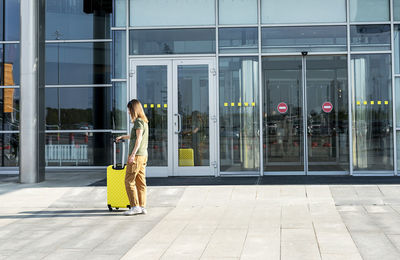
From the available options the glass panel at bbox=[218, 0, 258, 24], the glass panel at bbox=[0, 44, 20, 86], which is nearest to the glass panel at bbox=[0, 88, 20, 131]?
the glass panel at bbox=[0, 44, 20, 86]

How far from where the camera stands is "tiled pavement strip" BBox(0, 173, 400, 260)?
521 cm

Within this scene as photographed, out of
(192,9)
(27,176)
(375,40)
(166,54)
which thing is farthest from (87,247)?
(375,40)

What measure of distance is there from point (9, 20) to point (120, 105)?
18.2 ft

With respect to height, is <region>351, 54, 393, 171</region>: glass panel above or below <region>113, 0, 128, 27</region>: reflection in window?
below

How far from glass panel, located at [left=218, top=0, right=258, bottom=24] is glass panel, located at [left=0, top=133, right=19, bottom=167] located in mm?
7064

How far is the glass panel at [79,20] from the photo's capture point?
1430cm

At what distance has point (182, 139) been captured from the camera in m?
11.4

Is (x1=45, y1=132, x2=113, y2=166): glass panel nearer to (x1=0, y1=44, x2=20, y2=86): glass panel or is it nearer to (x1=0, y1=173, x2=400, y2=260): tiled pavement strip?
(x1=0, y1=44, x2=20, y2=86): glass panel

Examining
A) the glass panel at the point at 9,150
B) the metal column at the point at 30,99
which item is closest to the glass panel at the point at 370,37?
the metal column at the point at 30,99

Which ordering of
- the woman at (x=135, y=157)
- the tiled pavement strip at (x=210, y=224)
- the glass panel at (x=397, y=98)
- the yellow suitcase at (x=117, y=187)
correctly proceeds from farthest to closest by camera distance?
the glass panel at (x=397, y=98)
the yellow suitcase at (x=117, y=187)
the woman at (x=135, y=157)
the tiled pavement strip at (x=210, y=224)

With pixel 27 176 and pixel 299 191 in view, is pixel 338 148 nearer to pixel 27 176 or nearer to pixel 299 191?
pixel 299 191

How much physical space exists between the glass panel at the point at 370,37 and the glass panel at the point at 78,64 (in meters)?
6.93

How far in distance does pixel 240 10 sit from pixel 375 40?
3231mm

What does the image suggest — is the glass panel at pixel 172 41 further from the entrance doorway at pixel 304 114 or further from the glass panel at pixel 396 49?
the glass panel at pixel 396 49
